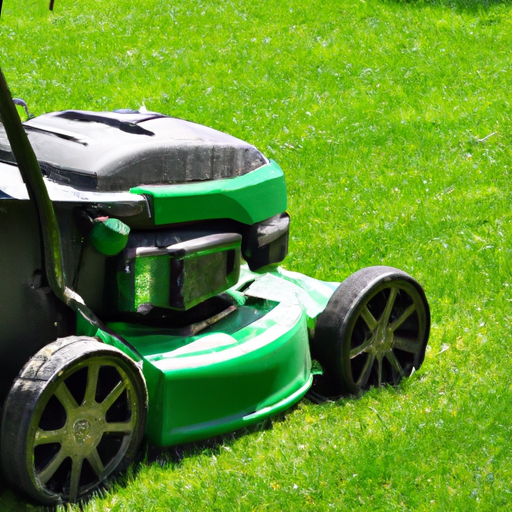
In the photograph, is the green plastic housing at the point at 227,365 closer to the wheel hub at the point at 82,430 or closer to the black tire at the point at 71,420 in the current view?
the black tire at the point at 71,420

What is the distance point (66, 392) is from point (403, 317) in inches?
71.1

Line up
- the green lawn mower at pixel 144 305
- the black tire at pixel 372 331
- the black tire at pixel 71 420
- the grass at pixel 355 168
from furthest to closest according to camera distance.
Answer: the black tire at pixel 372 331, the grass at pixel 355 168, the green lawn mower at pixel 144 305, the black tire at pixel 71 420

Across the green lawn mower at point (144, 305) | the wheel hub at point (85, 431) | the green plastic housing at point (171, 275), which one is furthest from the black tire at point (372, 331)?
the wheel hub at point (85, 431)

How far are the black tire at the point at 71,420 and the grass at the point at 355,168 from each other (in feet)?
0.41

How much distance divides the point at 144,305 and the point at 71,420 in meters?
0.59

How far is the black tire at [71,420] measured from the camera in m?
2.93

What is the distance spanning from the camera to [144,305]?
3506 mm

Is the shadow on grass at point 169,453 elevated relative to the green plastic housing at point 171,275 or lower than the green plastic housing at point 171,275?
lower

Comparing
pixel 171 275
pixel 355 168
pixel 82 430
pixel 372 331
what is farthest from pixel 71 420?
pixel 355 168

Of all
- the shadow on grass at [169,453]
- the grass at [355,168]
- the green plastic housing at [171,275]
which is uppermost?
the green plastic housing at [171,275]

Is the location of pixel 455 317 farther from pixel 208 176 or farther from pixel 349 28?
pixel 349 28

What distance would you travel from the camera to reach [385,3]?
36.4 feet

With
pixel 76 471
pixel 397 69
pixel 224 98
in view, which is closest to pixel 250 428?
pixel 76 471

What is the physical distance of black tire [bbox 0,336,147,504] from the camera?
2.93m
